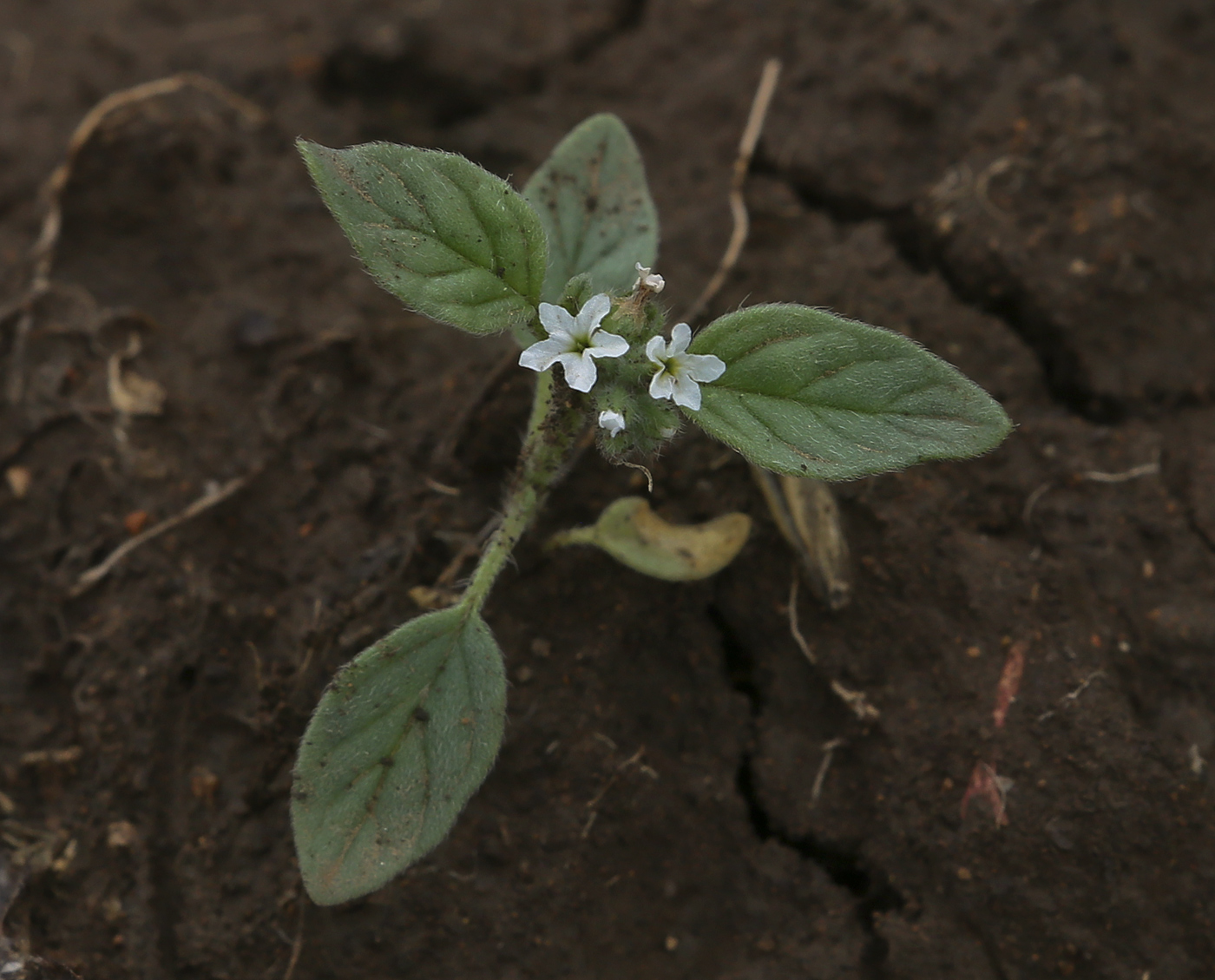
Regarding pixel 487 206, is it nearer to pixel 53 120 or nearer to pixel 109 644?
pixel 109 644

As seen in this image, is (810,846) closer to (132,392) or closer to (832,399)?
(832,399)

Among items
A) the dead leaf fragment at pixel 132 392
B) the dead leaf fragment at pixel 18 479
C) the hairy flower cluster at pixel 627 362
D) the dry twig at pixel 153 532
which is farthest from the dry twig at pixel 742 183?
the dead leaf fragment at pixel 18 479

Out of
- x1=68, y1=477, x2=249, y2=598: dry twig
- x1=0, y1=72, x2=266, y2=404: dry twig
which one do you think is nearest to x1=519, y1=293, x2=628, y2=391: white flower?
x1=68, y1=477, x2=249, y2=598: dry twig

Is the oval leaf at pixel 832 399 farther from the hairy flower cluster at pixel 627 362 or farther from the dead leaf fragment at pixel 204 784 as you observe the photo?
the dead leaf fragment at pixel 204 784

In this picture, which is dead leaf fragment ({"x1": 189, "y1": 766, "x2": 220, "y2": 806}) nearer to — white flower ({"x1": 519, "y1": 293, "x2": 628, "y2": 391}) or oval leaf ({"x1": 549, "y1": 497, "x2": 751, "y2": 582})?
oval leaf ({"x1": 549, "y1": 497, "x2": 751, "y2": 582})

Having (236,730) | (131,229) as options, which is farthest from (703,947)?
(131,229)

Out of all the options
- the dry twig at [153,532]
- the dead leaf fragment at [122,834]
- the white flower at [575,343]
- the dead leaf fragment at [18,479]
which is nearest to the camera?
the white flower at [575,343]
